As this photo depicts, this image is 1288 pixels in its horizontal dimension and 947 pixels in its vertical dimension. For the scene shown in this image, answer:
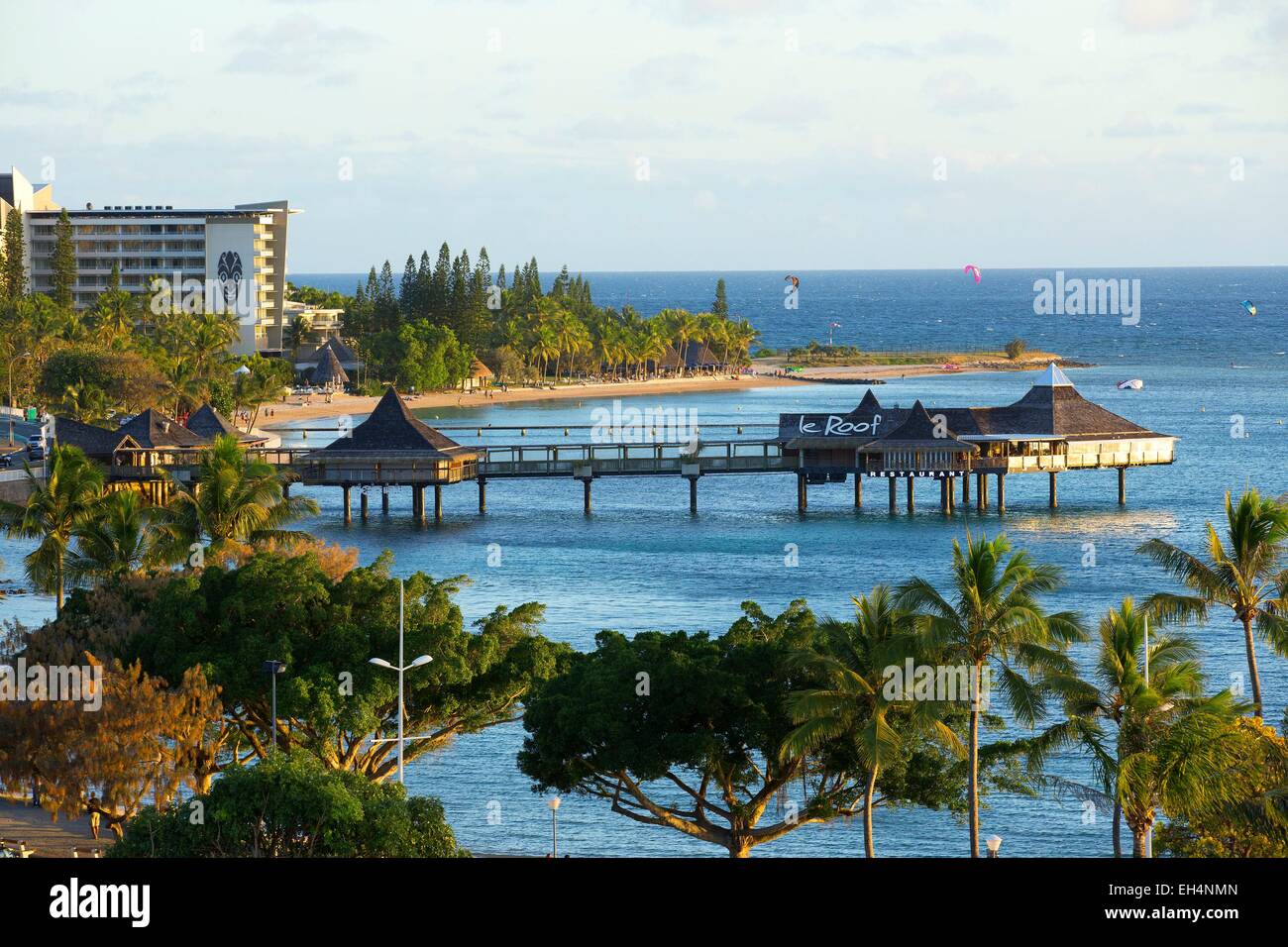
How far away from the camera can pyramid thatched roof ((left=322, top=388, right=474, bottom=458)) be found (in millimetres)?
76375

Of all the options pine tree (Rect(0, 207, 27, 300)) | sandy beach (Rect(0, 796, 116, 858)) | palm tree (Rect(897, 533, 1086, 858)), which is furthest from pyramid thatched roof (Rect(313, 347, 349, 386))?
palm tree (Rect(897, 533, 1086, 858))

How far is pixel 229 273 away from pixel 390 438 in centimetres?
9227

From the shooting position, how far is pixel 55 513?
47.9m

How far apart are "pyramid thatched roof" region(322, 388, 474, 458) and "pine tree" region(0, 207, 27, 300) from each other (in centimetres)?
6814

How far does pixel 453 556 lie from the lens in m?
69.9

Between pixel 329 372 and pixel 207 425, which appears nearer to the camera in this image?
pixel 207 425

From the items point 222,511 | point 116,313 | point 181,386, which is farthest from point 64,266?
point 222,511

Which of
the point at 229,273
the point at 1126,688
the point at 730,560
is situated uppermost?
the point at 229,273

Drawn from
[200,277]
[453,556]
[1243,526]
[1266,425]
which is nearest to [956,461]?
[453,556]

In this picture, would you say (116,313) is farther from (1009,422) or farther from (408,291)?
(1009,422)

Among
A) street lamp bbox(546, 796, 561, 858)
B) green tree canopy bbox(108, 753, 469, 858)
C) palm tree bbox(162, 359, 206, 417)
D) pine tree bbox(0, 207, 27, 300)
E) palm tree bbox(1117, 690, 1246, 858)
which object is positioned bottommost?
street lamp bbox(546, 796, 561, 858)

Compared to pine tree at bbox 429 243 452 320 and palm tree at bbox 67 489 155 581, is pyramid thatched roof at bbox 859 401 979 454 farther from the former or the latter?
pine tree at bbox 429 243 452 320

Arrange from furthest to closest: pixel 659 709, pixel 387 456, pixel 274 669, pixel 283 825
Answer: pixel 387 456, pixel 274 669, pixel 659 709, pixel 283 825
